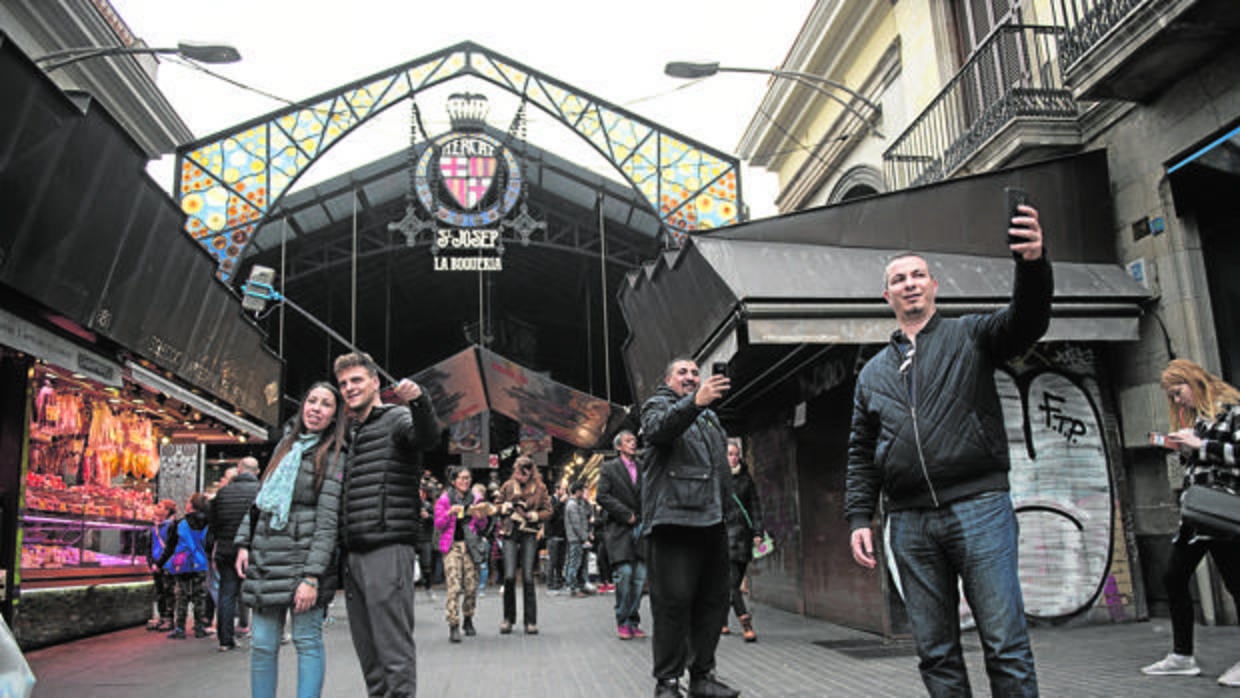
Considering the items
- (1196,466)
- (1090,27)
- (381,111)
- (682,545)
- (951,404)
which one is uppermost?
(381,111)

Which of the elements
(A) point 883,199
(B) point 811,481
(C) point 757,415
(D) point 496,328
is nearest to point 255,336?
A: (C) point 757,415

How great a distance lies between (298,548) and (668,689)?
2079 mm

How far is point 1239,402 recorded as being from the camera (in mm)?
4961

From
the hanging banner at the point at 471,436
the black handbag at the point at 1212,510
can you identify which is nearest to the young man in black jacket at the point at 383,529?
the black handbag at the point at 1212,510

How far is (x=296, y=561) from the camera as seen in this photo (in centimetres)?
420

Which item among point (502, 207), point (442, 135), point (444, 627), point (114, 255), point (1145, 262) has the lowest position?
point (444, 627)

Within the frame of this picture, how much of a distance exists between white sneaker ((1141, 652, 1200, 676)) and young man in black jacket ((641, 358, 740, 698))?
276 centimetres

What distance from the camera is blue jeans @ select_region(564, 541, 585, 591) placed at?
640 inches

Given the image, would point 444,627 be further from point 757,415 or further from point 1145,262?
point 1145,262

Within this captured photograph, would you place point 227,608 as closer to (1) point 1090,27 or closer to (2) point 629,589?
(2) point 629,589

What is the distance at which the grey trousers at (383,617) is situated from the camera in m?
4.20

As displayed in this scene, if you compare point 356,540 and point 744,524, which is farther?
point 744,524

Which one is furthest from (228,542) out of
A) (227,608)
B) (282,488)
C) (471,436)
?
(471,436)

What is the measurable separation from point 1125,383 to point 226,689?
8100 millimetres
